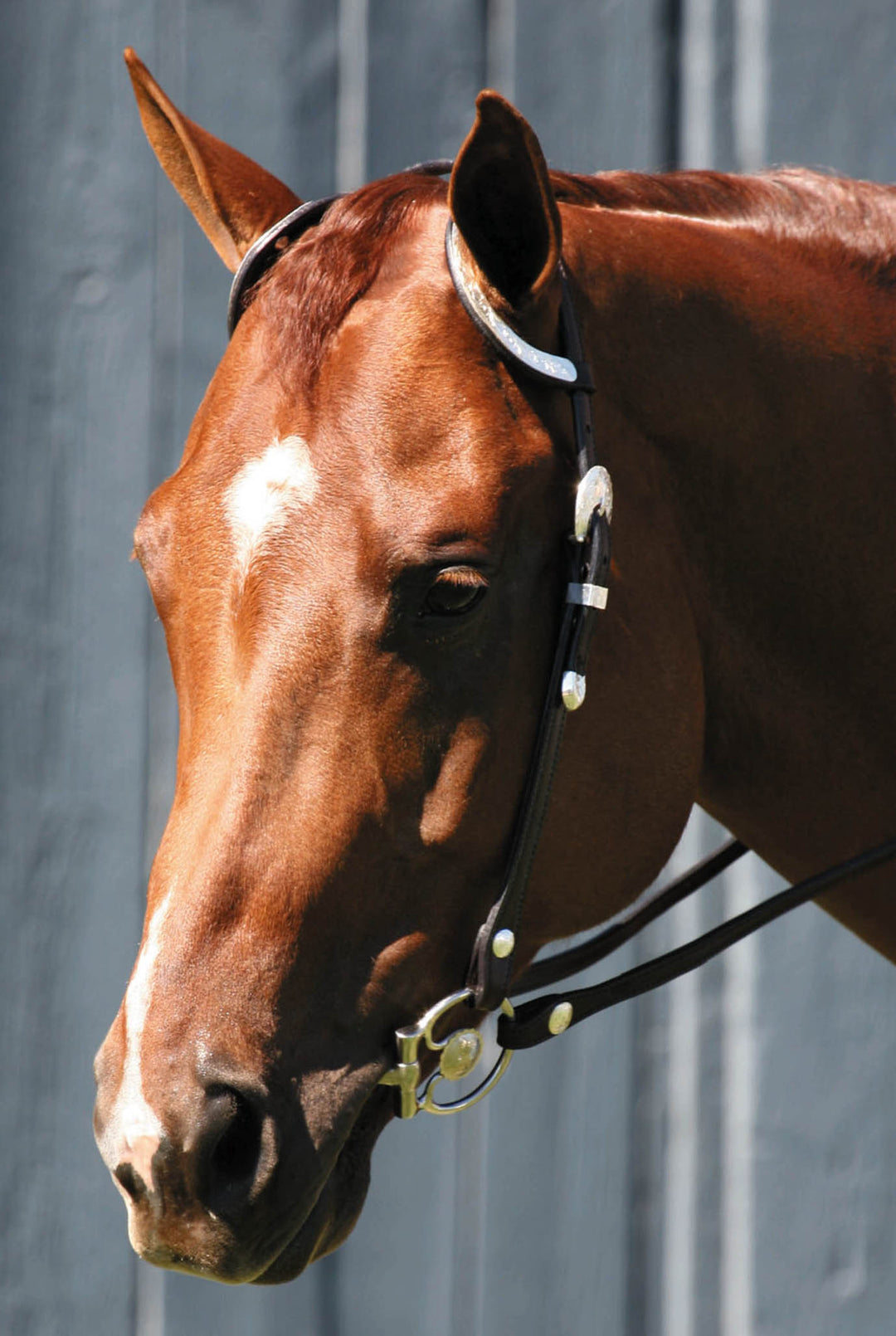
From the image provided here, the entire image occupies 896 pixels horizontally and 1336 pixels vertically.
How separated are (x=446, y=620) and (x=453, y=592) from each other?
0.07 feet

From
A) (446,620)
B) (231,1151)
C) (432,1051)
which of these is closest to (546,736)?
(446,620)

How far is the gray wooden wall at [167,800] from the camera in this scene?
174 cm

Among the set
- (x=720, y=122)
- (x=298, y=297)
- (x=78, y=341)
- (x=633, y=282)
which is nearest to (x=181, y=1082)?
(x=298, y=297)

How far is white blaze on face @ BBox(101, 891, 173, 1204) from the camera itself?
2.48 feet

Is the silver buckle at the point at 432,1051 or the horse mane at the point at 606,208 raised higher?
the horse mane at the point at 606,208

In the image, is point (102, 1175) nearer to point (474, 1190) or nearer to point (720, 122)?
point (474, 1190)

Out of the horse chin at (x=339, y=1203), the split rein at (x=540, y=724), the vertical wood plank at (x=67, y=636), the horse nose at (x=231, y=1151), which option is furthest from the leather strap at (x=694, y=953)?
the vertical wood plank at (x=67, y=636)

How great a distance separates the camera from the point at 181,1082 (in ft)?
2.52

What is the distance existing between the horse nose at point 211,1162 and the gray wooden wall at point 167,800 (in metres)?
1.01

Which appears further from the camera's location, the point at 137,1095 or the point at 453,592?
the point at 453,592

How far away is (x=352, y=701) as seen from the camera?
0.85 meters

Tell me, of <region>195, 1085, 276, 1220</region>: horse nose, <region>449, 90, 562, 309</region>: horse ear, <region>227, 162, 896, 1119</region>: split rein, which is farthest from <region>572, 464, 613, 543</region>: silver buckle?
<region>195, 1085, 276, 1220</region>: horse nose

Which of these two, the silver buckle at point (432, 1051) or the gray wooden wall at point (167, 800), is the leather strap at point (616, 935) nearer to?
the silver buckle at point (432, 1051)

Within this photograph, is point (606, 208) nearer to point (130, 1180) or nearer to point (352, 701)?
point (352, 701)
